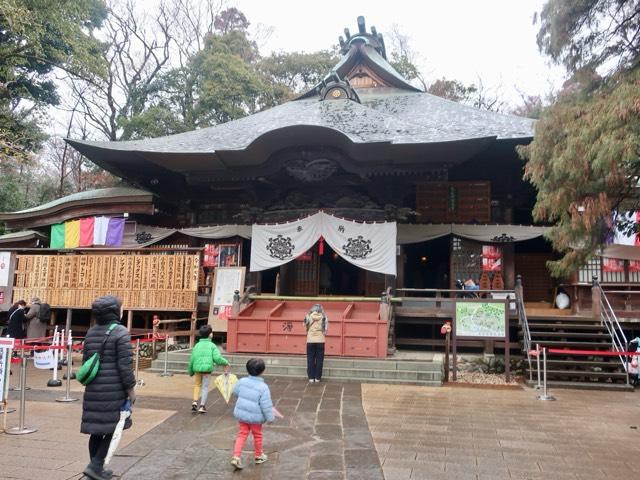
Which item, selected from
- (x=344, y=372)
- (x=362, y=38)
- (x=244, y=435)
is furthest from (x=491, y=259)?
(x=362, y=38)

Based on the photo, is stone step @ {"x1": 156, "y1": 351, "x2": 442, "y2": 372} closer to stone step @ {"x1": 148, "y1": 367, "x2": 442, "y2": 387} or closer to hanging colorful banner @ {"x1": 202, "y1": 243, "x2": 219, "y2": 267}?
stone step @ {"x1": 148, "y1": 367, "x2": 442, "y2": 387}

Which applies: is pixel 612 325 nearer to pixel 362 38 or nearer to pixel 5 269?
pixel 362 38

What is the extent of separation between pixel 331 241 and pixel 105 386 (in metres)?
9.02

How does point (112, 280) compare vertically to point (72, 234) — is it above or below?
below

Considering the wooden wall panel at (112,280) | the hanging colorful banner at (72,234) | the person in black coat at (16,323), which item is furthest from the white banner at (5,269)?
the person in black coat at (16,323)

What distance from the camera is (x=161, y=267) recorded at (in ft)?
41.2

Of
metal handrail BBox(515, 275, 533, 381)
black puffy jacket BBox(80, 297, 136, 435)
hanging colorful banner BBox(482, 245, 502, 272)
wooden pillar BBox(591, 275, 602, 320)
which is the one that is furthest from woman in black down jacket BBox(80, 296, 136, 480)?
hanging colorful banner BBox(482, 245, 502, 272)

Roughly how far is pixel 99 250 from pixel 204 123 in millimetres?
15876

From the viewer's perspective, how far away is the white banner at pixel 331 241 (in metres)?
12.4

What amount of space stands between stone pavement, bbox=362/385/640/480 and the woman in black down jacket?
Result: 7.95ft

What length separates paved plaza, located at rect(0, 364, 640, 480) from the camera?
453 cm

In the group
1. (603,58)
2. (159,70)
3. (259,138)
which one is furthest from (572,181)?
(159,70)

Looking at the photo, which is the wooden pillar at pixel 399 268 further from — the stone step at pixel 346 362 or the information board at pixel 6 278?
the information board at pixel 6 278

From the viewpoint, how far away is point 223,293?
41.4 ft
